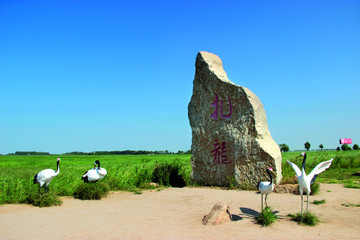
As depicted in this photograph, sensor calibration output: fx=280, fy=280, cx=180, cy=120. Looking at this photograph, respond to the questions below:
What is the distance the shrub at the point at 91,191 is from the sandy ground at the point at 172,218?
0.28 meters

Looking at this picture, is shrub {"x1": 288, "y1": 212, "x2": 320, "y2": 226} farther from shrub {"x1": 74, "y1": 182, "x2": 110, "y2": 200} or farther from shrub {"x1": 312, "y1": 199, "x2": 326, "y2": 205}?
shrub {"x1": 74, "y1": 182, "x2": 110, "y2": 200}

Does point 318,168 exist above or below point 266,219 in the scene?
above

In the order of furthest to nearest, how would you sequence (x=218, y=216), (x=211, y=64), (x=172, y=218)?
1. (x=211, y=64)
2. (x=172, y=218)
3. (x=218, y=216)

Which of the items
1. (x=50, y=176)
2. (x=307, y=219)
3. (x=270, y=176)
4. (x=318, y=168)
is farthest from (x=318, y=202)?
(x=50, y=176)

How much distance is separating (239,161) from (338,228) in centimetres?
488

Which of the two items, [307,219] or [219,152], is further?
[219,152]

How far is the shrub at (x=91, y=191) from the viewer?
9.01 metres

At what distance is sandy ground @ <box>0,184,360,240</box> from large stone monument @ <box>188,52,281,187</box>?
120cm

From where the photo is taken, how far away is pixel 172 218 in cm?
662

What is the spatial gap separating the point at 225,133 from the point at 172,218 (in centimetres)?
492

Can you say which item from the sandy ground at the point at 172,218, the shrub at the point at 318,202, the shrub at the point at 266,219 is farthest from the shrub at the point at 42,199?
the shrub at the point at 318,202

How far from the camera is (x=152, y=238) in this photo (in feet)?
17.1

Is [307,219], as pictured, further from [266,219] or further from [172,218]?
[172,218]

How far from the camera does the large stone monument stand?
10.1 m
